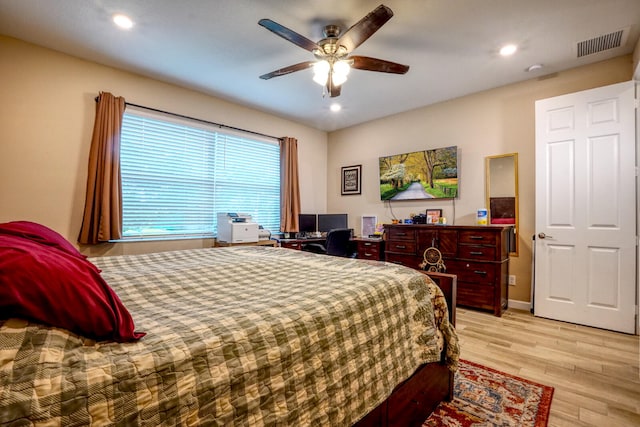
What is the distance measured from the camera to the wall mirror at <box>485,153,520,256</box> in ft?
11.3

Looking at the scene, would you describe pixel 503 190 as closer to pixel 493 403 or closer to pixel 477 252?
pixel 477 252

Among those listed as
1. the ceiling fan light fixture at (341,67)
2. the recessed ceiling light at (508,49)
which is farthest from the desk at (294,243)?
the recessed ceiling light at (508,49)

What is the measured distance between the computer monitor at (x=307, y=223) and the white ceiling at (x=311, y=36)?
199cm

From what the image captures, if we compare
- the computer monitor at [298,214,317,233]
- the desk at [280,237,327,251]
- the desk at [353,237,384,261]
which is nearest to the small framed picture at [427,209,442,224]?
the desk at [353,237,384,261]

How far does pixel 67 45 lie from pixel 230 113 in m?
1.77

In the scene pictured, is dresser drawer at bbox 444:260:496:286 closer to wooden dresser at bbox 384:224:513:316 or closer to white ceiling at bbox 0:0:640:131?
wooden dresser at bbox 384:224:513:316

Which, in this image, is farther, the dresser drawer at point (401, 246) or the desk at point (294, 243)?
the desk at point (294, 243)

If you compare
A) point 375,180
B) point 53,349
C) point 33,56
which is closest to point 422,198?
point 375,180

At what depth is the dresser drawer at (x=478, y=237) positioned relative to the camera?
10.5ft

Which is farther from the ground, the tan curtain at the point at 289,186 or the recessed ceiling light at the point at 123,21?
the recessed ceiling light at the point at 123,21

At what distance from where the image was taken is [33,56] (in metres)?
2.72

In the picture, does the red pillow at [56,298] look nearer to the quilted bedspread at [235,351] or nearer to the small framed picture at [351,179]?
the quilted bedspread at [235,351]

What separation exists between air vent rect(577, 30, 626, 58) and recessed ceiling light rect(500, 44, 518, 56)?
0.54 m

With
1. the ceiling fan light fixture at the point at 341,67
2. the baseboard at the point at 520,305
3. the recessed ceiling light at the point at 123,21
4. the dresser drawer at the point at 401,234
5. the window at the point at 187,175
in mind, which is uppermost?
the recessed ceiling light at the point at 123,21
